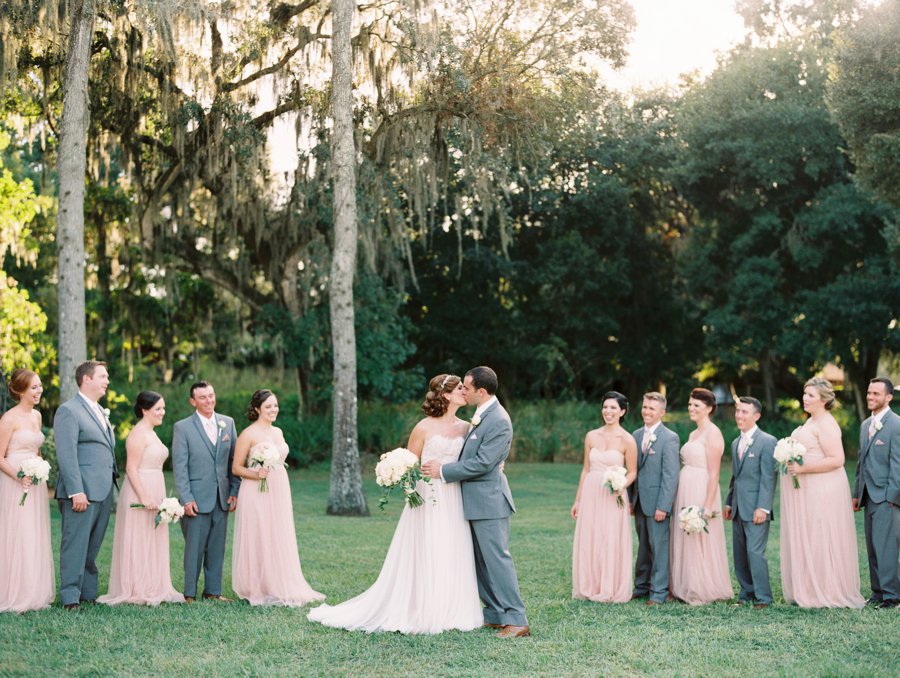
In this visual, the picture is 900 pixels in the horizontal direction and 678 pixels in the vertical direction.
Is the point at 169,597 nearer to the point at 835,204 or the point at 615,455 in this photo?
the point at 615,455

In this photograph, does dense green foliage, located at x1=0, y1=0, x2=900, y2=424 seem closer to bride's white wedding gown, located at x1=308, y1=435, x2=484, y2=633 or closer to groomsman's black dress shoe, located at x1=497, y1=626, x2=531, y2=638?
bride's white wedding gown, located at x1=308, y1=435, x2=484, y2=633

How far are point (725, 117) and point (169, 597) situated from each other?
21301 millimetres

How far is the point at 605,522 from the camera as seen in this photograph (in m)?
8.32

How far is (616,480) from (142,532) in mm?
3722

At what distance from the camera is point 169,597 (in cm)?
795

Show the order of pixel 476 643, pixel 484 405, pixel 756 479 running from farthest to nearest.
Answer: pixel 756 479, pixel 484 405, pixel 476 643

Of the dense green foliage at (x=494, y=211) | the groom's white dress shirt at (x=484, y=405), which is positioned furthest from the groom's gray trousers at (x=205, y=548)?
the dense green foliage at (x=494, y=211)

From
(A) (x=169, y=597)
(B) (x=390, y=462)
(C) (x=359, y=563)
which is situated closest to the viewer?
(B) (x=390, y=462)

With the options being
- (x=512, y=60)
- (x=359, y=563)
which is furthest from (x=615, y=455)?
(x=512, y=60)

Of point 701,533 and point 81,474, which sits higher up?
point 81,474

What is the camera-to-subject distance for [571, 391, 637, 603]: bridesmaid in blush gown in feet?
27.0

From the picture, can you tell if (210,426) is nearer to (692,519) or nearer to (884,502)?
(692,519)

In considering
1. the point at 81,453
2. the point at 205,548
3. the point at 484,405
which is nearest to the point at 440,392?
the point at 484,405

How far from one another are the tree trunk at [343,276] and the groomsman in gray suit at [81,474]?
757 cm
